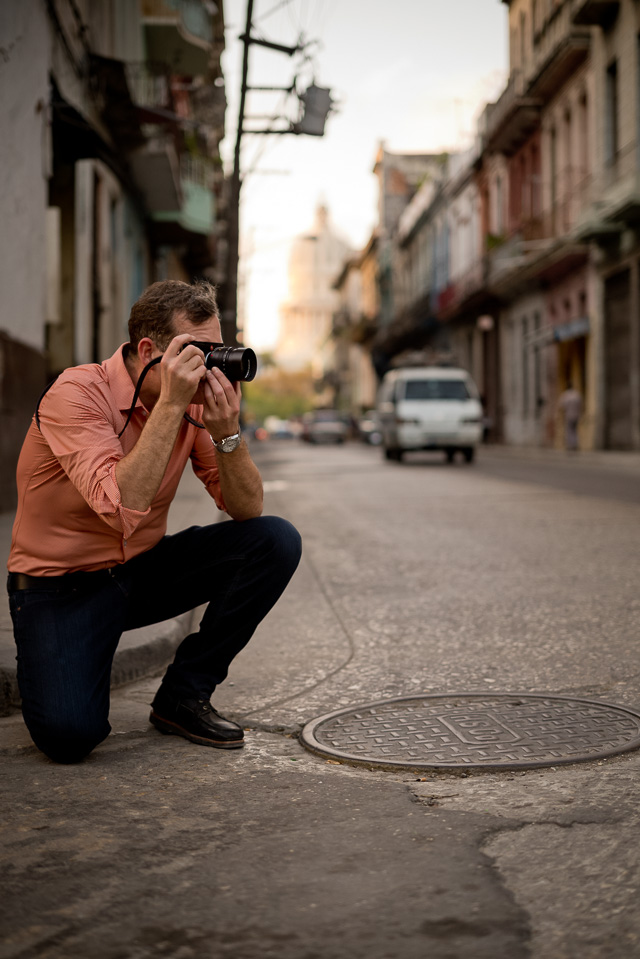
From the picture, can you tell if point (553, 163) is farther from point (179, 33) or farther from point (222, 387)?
point (222, 387)

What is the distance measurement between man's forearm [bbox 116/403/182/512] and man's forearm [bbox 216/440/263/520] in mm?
445

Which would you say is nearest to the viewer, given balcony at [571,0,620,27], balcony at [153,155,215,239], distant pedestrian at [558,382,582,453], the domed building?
balcony at [153,155,215,239]

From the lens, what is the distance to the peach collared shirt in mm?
3242

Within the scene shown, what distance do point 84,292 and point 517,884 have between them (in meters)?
14.9

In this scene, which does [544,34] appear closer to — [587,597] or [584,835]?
[587,597]

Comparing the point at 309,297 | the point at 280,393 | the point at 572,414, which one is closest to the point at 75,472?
the point at 572,414

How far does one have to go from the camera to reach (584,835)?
2654 millimetres

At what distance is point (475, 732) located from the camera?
3588mm

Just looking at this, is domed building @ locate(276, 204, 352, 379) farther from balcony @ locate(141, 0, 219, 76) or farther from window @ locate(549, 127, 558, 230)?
balcony @ locate(141, 0, 219, 76)

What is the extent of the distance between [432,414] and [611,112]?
355 inches

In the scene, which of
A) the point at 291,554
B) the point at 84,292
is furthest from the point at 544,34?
the point at 291,554

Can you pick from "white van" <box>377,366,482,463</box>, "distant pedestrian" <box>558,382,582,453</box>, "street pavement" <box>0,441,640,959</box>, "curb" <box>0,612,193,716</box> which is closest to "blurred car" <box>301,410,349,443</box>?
"distant pedestrian" <box>558,382,582,453</box>

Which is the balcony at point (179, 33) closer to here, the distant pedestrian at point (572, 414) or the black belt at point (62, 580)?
the distant pedestrian at point (572, 414)

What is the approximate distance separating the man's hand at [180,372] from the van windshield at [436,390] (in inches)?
873
